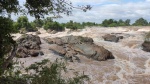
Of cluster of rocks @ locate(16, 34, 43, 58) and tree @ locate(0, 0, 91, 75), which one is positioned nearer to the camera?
tree @ locate(0, 0, 91, 75)

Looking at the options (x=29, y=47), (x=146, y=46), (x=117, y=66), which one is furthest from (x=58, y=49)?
(x=146, y=46)

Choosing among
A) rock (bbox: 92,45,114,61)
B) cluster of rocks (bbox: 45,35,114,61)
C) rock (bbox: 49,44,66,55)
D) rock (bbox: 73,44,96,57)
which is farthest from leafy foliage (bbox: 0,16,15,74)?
rock (bbox: 73,44,96,57)

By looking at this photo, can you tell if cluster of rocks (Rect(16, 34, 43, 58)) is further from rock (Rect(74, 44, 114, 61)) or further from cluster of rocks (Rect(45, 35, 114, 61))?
rock (Rect(74, 44, 114, 61))

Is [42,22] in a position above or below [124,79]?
above

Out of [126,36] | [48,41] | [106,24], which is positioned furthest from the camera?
[106,24]

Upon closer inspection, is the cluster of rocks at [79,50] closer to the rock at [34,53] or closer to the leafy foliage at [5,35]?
the rock at [34,53]

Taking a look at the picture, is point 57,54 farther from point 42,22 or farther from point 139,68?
point 42,22

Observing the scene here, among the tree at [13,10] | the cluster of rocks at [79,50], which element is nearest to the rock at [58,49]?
the cluster of rocks at [79,50]

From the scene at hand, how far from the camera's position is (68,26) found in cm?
7012

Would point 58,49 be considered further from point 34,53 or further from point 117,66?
point 117,66

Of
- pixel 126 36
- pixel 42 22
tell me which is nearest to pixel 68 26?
pixel 126 36

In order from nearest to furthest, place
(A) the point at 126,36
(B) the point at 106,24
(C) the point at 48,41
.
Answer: (C) the point at 48,41, (A) the point at 126,36, (B) the point at 106,24

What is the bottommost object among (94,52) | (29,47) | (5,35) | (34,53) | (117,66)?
(117,66)

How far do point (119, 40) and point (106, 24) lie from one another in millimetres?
48580
